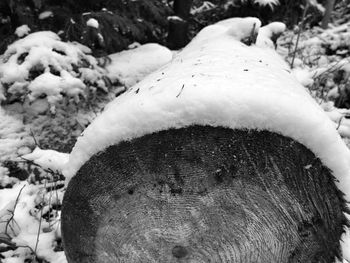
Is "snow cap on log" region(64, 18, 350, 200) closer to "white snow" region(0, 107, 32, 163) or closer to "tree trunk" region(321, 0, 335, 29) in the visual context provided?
"white snow" region(0, 107, 32, 163)

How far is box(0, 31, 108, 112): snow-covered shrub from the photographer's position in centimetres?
295

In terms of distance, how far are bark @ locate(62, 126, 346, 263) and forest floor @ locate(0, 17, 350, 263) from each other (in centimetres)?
34

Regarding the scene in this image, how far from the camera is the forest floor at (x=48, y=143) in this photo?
2197mm

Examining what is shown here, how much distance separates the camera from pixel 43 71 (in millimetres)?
3148

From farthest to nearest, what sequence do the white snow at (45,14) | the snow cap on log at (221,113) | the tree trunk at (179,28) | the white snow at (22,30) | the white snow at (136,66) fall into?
the tree trunk at (179,28) → the white snow at (136,66) → the white snow at (45,14) → the white snow at (22,30) → the snow cap on log at (221,113)

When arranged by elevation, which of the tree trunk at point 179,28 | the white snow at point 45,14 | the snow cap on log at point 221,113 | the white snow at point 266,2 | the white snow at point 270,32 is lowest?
the tree trunk at point 179,28

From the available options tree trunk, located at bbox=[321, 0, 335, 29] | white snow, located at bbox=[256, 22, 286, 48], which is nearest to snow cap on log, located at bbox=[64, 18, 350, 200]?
white snow, located at bbox=[256, 22, 286, 48]

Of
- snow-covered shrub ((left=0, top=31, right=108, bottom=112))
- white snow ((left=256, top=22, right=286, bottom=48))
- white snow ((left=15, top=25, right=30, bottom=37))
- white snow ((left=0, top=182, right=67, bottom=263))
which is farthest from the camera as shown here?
white snow ((left=15, top=25, right=30, bottom=37))

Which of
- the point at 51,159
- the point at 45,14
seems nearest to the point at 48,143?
the point at 51,159

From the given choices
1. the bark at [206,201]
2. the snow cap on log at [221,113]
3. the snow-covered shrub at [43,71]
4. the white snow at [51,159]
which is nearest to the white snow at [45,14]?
the snow-covered shrub at [43,71]

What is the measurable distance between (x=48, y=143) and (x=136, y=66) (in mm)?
1265

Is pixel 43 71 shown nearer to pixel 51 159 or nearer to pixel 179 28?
pixel 51 159

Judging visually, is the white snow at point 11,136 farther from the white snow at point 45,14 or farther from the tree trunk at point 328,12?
the tree trunk at point 328,12

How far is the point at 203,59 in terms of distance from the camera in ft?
5.82
